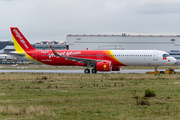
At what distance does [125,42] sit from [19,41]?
259 feet

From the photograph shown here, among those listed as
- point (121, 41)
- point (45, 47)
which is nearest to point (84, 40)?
point (121, 41)

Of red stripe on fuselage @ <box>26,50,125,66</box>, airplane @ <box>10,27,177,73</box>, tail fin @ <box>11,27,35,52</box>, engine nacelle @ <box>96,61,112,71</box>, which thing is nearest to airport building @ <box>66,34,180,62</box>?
tail fin @ <box>11,27,35,52</box>

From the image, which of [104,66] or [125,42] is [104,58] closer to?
[104,66]

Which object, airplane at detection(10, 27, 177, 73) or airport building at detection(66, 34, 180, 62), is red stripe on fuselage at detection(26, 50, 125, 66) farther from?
airport building at detection(66, 34, 180, 62)

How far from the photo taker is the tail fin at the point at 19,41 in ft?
154

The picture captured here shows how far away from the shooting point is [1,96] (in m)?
17.5

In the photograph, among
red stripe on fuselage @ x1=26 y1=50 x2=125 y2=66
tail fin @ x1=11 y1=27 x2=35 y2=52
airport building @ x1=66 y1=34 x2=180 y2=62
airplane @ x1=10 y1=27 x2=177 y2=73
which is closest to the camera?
airplane @ x1=10 y1=27 x2=177 y2=73

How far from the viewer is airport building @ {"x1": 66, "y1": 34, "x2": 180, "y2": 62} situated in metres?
117

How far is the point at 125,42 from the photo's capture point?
120562 mm

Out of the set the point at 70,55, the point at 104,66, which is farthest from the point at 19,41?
the point at 104,66

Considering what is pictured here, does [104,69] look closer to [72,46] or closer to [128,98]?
[128,98]

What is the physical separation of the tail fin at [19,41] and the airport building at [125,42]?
6893cm

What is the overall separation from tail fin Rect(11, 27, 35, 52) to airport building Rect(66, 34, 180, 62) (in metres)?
68.9

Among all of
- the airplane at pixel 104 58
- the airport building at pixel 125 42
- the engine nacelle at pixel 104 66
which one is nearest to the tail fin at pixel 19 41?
the airplane at pixel 104 58
